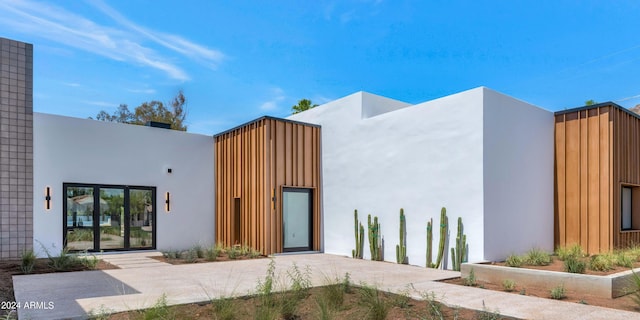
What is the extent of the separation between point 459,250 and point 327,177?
4.62 meters

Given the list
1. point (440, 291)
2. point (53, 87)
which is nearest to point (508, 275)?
point (440, 291)

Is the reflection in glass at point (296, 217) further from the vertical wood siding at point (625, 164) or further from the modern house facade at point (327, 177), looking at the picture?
the vertical wood siding at point (625, 164)

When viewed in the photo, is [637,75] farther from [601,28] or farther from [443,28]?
[443,28]

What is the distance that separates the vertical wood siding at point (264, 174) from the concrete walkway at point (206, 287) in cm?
172

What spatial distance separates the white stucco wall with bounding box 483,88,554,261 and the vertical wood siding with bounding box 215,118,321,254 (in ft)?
16.8

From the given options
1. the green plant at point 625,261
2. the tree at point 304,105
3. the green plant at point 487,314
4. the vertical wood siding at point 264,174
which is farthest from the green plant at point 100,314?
the tree at point 304,105

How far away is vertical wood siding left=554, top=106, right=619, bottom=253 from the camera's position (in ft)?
29.3

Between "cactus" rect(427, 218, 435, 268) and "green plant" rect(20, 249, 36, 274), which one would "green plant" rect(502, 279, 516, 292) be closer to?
"cactus" rect(427, 218, 435, 268)

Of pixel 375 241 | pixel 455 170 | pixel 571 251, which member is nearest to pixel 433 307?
pixel 455 170

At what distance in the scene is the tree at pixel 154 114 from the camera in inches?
1073

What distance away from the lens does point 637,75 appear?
65.7 feet

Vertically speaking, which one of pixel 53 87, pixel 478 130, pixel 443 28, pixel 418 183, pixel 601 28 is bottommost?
pixel 418 183

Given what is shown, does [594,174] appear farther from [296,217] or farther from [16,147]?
[16,147]

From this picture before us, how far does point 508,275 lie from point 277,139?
6.66 m
